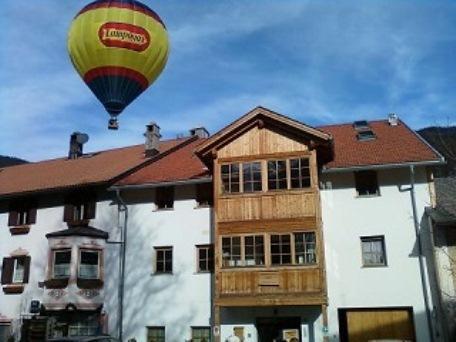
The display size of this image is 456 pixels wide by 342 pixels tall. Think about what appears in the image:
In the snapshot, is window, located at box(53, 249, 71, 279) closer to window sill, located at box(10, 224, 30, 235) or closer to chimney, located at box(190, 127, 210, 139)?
window sill, located at box(10, 224, 30, 235)

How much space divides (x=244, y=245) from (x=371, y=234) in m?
5.26

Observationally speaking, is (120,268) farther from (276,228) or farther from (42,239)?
(276,228)

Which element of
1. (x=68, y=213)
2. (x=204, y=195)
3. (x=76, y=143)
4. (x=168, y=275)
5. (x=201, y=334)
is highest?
(x=76, y=143)

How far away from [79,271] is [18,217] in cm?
553

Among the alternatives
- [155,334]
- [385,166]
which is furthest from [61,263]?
[385,166]

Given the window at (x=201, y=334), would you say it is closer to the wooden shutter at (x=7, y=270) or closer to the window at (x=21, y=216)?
the wooden shutter at (x=7, y=270)

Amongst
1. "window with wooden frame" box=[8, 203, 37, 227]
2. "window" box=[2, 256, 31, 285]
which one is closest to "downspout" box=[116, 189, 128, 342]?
"window with wooden frame" box=[8, 203, 37, 227]

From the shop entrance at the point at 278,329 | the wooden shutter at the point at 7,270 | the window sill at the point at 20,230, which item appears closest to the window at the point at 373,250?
the shop entrance at the point at 278,329

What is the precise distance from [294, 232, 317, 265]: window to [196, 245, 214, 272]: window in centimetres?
423

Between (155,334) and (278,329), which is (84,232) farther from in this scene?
(278,329)

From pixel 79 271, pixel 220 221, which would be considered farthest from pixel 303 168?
pixel 79 271

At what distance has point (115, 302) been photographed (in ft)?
83.0

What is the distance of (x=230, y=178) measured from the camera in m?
23.5

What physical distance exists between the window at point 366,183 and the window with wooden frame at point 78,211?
42.1ft
